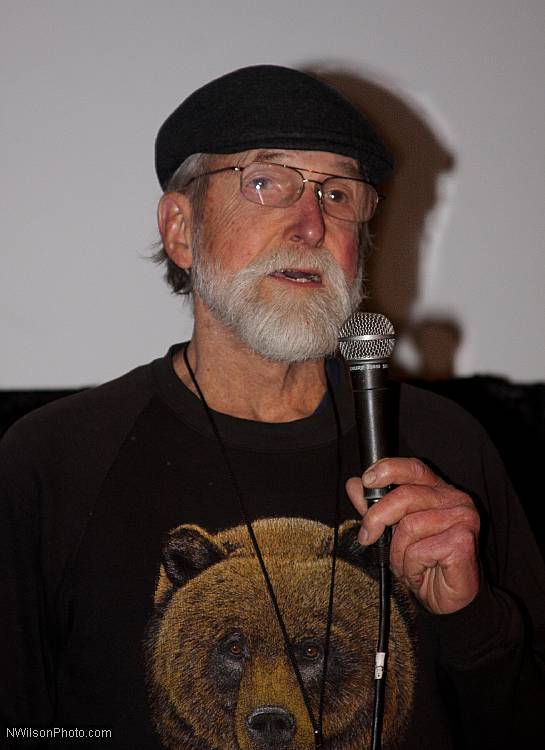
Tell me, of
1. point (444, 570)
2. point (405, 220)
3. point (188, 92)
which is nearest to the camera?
point (444, 570)

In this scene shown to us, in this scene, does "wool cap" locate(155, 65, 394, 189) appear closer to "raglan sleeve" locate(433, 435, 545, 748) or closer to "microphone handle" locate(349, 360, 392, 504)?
"microphone handle" locate(349, 360, 392, 504)

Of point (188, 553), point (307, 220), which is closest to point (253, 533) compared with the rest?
point (188, 553)

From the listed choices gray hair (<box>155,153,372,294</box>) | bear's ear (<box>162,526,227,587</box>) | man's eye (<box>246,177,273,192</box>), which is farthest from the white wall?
bear's ear (<box>162,526,227,587</box>)

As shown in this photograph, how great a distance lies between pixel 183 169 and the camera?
1647 millimetres

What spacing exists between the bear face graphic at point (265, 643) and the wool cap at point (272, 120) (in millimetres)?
638

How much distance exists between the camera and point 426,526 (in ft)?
3.79

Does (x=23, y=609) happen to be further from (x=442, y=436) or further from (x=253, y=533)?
(x=442, y=436)

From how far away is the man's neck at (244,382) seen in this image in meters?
1.57

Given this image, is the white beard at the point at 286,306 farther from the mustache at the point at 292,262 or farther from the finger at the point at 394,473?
the finger at the point at 394,473

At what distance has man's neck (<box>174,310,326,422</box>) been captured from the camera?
157 centimetres

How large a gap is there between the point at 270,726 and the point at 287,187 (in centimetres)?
88

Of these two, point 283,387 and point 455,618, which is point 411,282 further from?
point 455,618

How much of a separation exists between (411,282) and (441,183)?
1.06ft

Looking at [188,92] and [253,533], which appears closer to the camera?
[253,533]
